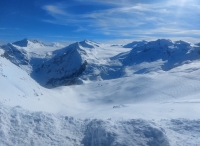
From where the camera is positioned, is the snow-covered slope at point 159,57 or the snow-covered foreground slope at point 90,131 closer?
the snow-covered foreground slope at point 90,131

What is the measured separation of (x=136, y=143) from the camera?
13.5 m

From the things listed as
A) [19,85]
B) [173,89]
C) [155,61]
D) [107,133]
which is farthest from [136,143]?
[155,61]

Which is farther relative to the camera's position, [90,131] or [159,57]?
→ [159,57]

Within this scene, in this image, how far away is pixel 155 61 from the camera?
549 ft

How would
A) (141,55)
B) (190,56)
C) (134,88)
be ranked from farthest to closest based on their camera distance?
(141,55), (190,56), (134,88)

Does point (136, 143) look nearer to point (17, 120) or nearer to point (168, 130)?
point (168, 130)

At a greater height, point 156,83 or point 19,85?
point 19,85

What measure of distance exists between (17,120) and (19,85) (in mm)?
13654

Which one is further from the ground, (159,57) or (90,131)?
(90,131)

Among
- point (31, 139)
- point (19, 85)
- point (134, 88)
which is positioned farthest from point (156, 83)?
point (31, 139)

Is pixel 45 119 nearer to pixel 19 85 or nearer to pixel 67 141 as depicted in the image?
pixel 67 141

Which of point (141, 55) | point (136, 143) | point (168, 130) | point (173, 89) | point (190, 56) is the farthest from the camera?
point (141, 55)

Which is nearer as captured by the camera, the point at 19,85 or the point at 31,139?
the point at 31,139

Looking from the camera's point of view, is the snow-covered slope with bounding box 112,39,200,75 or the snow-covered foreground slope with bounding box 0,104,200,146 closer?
the snow-covered foreground slope with bounding box 0,104,200,146
